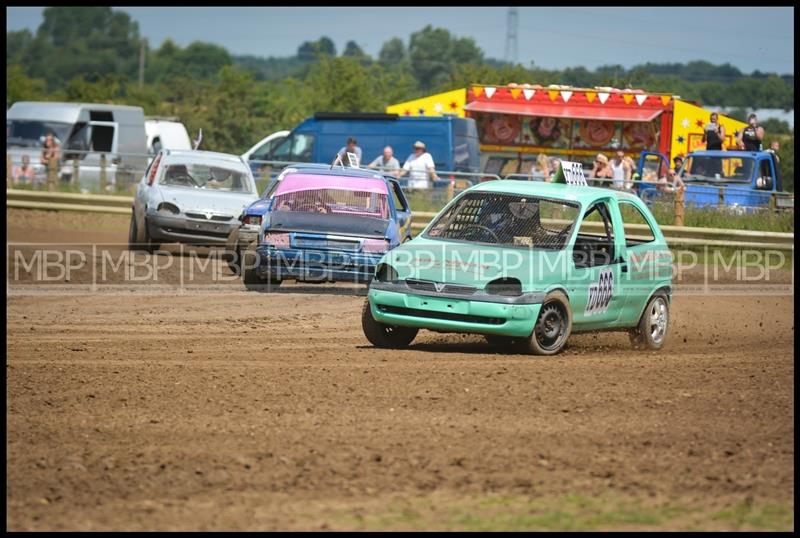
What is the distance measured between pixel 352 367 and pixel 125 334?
129 inches

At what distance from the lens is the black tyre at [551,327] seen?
33.6 feet

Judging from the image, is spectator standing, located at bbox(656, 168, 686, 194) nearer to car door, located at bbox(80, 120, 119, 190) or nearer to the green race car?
the green race car

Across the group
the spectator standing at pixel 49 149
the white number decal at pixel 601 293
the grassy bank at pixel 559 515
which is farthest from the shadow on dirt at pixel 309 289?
the spectator standing at pixel 49 149

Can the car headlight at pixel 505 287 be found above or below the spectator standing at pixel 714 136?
below

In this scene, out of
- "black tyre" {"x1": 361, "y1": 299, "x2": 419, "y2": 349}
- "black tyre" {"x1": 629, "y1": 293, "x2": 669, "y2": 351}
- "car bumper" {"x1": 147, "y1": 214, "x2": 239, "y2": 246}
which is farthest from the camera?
"car bumper" {"x1": 147, "y1": 214, "x2": 239, "y2": 246}

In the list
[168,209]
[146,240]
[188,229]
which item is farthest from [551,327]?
→ [146,240]

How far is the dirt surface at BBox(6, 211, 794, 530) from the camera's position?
18.6 ft

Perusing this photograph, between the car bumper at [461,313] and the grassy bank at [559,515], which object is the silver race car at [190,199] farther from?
the grassy bank at [559,515]

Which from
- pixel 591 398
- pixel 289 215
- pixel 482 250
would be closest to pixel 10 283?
pixel 289 215

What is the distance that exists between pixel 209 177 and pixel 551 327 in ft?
37.5

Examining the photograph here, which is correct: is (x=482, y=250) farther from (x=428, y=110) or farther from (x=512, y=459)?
(x=428, y=110)

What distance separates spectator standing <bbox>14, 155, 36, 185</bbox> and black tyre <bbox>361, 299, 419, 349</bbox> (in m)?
17.8

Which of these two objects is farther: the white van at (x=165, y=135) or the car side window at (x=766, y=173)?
the white van at (x=165, y=135)

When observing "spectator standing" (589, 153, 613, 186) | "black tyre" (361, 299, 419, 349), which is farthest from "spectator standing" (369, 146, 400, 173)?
"black tyre" (361, 299, 419, 349)
